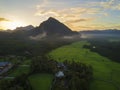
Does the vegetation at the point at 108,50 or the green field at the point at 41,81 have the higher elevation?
the green field at the point at 41,81

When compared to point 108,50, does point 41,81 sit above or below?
above

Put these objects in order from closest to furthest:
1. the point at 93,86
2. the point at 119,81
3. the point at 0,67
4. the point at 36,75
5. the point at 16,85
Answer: the point at 16,85 → the point at 93,86 → the point at 119,81 → the point at 36,75 → the point at 0,67

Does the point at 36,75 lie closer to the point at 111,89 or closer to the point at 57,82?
the point at 57,82

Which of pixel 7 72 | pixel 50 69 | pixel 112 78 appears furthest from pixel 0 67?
pixel 112 78

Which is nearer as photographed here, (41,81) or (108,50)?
(41,81)

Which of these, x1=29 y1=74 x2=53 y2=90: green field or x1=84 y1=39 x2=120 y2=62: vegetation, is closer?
x1=29 y1=74 x2=53 y2=90: green field

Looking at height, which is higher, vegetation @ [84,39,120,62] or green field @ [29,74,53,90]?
green field @ [29,74,53,90]

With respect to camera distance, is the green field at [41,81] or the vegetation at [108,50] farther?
the vegetation at [108,50]

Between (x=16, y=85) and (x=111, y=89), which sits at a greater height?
(x=16, y=85)
